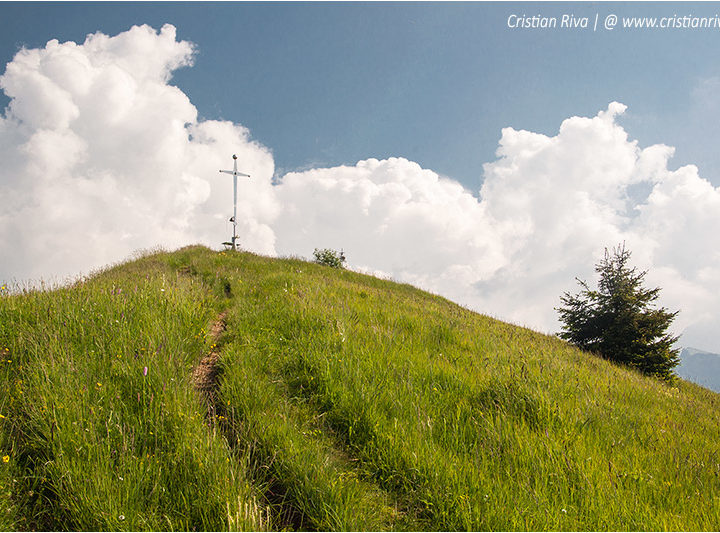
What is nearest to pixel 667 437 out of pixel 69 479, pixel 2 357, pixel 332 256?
pixel 69 479

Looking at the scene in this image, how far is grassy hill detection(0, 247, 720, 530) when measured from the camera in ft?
8.08

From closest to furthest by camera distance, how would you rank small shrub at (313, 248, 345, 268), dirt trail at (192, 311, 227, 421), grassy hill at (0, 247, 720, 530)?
grassy hill at (0, 247, 720, 530) → dirt trail at (192, 311, 227, 421) → small shrub at (313, 248, 345, 268)

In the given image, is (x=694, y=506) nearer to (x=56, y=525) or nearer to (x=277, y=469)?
(x=277, y=469)

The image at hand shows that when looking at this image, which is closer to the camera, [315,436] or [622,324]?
[315,436]

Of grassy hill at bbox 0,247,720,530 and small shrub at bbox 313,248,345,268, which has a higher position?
small shrub at bbox 313,248,345,268

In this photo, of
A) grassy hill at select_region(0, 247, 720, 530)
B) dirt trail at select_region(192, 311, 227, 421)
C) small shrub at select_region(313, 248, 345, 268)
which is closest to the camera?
grassy hill at select_region(0, 247, 720, 530)

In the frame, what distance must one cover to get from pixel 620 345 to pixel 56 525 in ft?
68.7

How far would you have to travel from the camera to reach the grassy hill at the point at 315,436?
2463 millimetres

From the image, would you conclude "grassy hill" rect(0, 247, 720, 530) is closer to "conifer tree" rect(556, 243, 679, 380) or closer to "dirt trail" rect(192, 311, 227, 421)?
"dirt trail" rect(192, 311, 227, 421)

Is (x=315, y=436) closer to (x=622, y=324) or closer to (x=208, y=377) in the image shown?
(x=208, y=377)

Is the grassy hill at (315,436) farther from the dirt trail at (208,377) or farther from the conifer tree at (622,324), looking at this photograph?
the conifer tree at (622,324)

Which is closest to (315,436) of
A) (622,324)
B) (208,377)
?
(208,377)

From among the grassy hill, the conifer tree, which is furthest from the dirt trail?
the conifer tree

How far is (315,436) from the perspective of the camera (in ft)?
10.8
